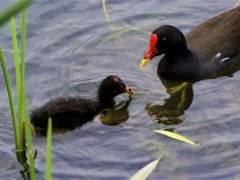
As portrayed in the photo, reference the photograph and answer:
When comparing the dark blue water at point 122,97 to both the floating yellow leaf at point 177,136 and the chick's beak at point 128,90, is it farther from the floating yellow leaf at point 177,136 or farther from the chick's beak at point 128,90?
the chick's beak at point 128,90

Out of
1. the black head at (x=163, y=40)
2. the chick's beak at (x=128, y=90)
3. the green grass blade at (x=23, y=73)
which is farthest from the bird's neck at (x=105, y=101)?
the green grass blade at (x=23, y=73)

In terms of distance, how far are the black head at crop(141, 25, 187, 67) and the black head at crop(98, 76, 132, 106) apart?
2.56ft

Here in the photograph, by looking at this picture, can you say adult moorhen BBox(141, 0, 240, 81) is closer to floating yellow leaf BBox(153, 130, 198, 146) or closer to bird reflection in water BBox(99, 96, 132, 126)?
bird reflection in water BBox(99, 96, 132, 126)

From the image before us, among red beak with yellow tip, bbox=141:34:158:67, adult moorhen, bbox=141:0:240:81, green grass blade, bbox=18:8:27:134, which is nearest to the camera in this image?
green grass blade, bbox=18:8:27:134

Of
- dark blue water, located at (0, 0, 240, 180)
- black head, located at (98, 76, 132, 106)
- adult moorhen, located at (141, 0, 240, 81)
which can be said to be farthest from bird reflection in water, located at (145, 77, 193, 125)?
black head, located at (98, 76, 132, 106)

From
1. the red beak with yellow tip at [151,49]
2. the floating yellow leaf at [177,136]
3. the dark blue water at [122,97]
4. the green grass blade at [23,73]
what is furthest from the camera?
the red beak with yellow tip at [151,49]

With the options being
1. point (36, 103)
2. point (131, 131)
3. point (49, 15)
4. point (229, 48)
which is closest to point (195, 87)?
point (229, 48)

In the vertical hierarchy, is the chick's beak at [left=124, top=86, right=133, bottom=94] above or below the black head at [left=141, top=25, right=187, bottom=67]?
below

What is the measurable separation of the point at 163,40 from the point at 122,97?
3.15ft

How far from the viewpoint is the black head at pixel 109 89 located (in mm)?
5703

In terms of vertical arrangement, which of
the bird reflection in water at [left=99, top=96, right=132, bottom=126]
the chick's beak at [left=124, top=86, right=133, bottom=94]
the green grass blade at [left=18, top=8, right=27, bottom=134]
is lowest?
the bird reflection in water at [left=99, top=96, right=132, bottom=126]

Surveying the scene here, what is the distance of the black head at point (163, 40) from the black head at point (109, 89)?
0.78 metres

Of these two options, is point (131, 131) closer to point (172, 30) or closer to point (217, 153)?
point (217, 153)

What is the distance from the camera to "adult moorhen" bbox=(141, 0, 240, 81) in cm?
662
